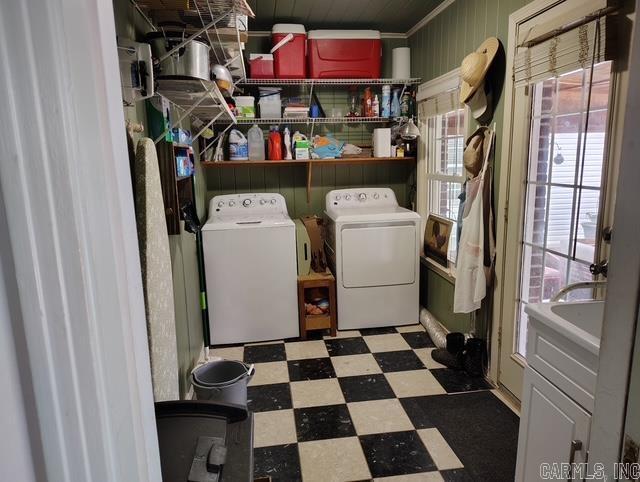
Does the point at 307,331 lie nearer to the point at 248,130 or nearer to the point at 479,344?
the point at 479,344

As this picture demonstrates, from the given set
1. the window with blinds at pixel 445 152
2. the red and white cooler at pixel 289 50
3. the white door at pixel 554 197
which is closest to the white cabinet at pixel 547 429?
the white door at pixel 554 197

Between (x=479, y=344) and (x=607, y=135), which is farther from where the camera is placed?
(x=479, y=344)

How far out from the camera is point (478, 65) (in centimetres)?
236

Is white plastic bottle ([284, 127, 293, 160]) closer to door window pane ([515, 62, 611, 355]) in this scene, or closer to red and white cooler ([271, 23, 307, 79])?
red and white cooler ([271, 23, 307, 79])

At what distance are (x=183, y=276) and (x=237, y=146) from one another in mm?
1472

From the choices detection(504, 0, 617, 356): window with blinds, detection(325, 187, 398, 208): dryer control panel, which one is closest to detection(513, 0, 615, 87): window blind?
detection(504, 0, 617, 356): window with blinds

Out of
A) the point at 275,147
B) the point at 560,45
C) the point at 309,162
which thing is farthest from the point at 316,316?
the point at 560,45

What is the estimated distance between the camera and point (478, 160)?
2500 millimetres

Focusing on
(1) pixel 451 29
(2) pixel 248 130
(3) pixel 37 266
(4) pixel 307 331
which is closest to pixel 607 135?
(1) pixel 451 29

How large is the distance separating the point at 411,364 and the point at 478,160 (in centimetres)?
138

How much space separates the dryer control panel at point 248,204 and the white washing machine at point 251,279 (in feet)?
0.88

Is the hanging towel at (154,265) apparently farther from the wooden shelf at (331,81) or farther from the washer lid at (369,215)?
the wooden shelf at (331,81)

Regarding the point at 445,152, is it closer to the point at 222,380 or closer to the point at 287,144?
the point at 287,144

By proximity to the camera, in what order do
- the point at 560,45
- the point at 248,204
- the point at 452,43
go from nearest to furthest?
the point at 560,45 < the point at 452,43 < the point at 248,204
